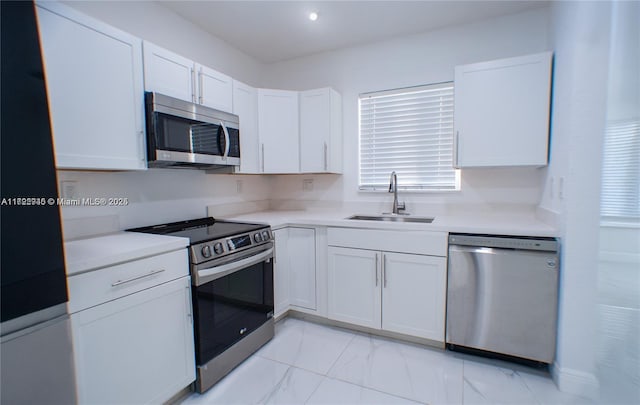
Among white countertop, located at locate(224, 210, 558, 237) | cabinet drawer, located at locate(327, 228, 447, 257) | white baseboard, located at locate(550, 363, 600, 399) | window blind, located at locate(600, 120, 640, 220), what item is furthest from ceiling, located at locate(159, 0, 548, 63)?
white baseboard, located at locate(550, 363, 600, 399)

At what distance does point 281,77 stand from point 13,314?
3.11m

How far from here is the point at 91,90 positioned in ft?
4.81

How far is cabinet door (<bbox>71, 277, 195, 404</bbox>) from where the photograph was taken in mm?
1208

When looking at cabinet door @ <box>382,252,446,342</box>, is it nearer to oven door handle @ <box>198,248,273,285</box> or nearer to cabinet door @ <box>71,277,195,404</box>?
oven door handle @ <box>198,248,273,285</box>

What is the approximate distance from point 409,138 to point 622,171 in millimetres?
1964

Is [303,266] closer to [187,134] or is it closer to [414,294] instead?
[414,294]

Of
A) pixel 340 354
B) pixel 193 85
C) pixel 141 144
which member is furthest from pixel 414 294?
pixel 193 85

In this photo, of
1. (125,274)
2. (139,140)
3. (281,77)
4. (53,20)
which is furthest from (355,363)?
(281,77)

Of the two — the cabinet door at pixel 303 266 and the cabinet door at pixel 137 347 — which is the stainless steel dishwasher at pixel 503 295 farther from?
the cabinet door at pixel 137 347

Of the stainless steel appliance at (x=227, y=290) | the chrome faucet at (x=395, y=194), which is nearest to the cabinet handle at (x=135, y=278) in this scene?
the stainless steel appliance at (x=227, y=290)

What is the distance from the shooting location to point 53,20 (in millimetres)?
1321

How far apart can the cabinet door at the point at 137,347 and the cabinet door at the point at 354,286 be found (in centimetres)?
113

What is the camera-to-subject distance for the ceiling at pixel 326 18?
2.18m

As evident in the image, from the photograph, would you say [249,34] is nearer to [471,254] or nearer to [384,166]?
[384,166]
